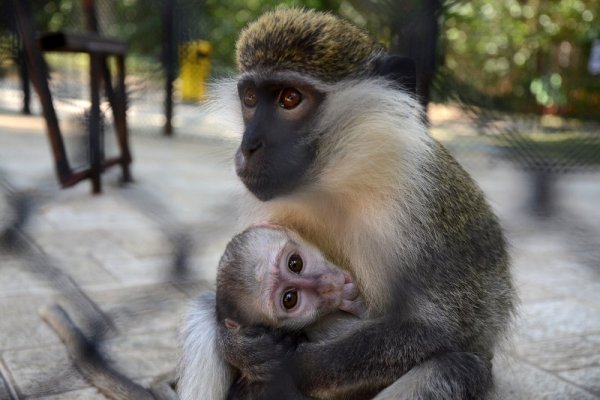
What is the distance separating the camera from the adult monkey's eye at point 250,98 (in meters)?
1.90

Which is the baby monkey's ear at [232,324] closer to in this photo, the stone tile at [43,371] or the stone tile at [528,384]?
the stone tile at [43,371]

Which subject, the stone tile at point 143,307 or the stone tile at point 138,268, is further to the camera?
the stone tile at point 138,268

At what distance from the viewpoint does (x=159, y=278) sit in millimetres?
3119

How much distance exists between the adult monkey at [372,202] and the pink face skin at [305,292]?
5 cm

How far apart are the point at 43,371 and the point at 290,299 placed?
0.84 metres

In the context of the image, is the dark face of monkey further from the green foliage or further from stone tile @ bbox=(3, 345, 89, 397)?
stone tile @ bbox=(3, 345, 89, 397)

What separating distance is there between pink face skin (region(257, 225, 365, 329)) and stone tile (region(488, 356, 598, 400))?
0.56 metres

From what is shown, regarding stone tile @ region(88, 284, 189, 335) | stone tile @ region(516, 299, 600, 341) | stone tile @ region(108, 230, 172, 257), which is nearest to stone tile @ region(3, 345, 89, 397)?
stone tile @ region(88, 284, 189, 335)

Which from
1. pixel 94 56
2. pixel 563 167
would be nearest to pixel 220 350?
pixel 563 167

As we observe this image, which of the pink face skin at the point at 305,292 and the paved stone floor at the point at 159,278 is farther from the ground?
the pink face skin at the point at 305,292

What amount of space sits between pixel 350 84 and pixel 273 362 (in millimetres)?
683

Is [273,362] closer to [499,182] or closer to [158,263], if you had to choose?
[158,263]

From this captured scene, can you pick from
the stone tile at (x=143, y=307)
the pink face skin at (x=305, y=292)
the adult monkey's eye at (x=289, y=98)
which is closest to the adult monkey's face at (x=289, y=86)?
the adult monkey's eye at (x=289, y=98)

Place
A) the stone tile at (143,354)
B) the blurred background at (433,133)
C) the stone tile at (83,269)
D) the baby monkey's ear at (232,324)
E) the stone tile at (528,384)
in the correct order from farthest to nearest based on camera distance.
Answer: the stone tile at (83,269)
the stone tile at (143,354)
the stone tile at (528,384)
the baby monkey's ear at (232,324)
the blurred background at (433,133)
